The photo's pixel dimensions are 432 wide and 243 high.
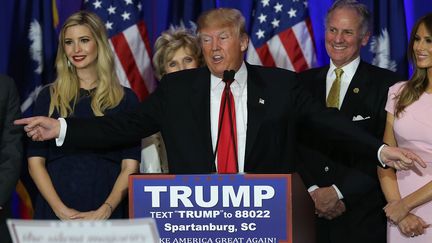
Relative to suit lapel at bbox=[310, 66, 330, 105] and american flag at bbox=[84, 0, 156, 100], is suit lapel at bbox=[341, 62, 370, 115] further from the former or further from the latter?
american flag at bbox=[84, 0, 156, 100]

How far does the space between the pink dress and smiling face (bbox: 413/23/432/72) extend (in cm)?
14

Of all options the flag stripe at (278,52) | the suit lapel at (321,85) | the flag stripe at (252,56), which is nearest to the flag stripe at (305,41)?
the flag stripe at (278,52)

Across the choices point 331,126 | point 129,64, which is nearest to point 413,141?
point 331,126

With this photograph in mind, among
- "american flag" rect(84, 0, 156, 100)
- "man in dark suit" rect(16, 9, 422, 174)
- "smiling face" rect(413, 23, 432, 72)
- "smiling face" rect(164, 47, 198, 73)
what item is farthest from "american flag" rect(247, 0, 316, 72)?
"man in dark suit" rect(16, 9, 422, 174)

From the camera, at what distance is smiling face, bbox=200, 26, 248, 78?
3469 millimetres

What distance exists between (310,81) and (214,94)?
929 mm

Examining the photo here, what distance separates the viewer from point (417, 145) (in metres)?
3.78

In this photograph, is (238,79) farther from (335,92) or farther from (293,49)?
(293,49)

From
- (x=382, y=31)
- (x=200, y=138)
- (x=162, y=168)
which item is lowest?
(x=162, y=168)

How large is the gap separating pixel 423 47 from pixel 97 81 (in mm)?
1466

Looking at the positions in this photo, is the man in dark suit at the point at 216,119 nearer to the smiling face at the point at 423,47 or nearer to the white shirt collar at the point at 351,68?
the smiling face at the point at 423,47

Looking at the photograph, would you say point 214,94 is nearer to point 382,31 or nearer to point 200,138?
point 200,138

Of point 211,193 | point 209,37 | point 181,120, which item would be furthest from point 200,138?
point 211,193

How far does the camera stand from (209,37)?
3.47 meters
